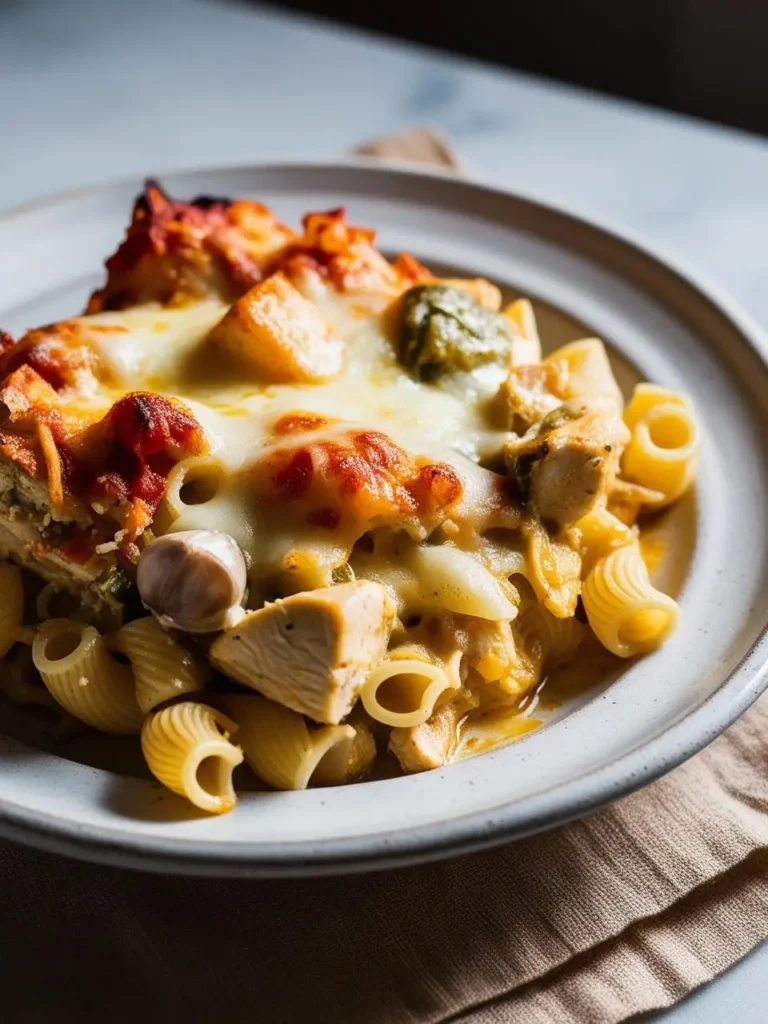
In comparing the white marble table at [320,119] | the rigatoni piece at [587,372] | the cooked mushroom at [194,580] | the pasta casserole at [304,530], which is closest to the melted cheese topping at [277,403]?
the pasta casserole at [304,530]

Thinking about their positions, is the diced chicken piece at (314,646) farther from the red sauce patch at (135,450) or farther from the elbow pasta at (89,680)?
the red sauce patch at (135,450)

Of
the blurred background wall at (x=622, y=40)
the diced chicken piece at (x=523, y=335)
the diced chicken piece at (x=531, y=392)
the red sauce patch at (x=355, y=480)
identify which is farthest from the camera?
the blurred background wall at (x=622, y=40)

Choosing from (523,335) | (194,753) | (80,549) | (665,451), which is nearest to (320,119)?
(523,335)

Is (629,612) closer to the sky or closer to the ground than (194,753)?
closer to the sky

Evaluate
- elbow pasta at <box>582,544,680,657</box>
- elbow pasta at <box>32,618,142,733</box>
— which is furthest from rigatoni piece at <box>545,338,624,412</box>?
elbow pasta at <box>32,618,142,733</box>

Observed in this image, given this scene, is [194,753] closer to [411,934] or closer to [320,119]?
[411,934]

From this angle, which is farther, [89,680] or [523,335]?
[523,335]

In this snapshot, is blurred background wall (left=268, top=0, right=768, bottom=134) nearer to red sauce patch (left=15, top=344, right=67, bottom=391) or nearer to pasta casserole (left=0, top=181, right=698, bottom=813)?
pasta casserole (left=0, top=181, right=698, bottom=813)
